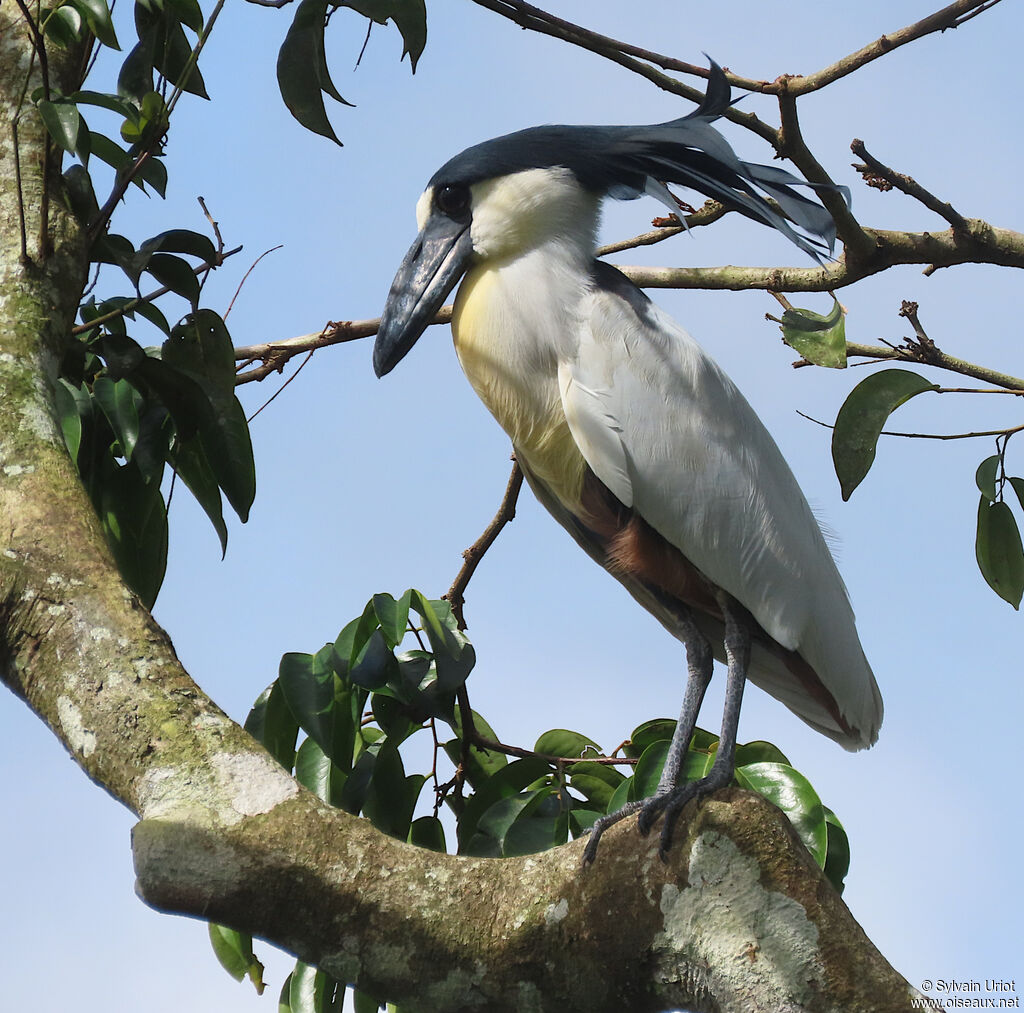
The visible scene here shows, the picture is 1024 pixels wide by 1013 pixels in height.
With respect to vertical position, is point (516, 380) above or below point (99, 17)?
below

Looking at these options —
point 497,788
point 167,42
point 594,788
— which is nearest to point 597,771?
point 594,788

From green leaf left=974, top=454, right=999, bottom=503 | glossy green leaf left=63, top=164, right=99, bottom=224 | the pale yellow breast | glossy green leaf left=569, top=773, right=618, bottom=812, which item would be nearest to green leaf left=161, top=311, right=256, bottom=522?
glossy green leaf left=63, top=164, right=99, bottom=224

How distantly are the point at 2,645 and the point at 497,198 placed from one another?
47.3 inches

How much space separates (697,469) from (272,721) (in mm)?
912

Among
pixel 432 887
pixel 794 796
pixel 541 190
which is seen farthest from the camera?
pixel 541 190

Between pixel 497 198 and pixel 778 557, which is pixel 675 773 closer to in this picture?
pixel 778 557

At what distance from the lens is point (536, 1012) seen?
4.53ft

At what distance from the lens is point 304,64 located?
2.28 m

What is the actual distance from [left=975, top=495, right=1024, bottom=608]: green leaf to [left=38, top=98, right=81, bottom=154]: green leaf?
1851 mm

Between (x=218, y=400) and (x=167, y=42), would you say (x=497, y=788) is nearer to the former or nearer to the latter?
(x=218, y=400)

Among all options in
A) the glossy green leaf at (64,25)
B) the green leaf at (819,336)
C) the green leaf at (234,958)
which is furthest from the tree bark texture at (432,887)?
the glossy green leaf at (64,25)

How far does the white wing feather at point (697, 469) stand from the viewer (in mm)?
2045

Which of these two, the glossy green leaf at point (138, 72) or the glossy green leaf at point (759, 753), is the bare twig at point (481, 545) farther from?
the glossy green leaf at point (138, 72)

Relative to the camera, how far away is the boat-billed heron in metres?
2.07
